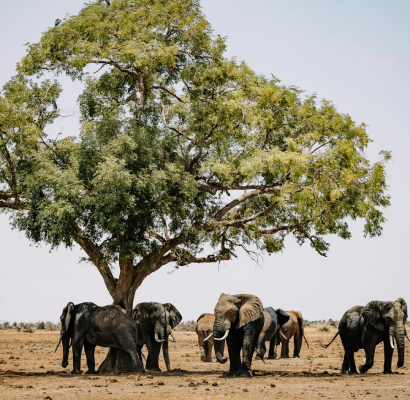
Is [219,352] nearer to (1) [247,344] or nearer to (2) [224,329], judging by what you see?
(2) [224,329]

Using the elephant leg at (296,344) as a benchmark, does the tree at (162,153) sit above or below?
above

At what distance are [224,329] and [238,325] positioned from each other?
0.56m

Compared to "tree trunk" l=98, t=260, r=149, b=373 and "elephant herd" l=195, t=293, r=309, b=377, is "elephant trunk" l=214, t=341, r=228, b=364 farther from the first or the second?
"tree trunk" l=98, t=260, r=149, b=373

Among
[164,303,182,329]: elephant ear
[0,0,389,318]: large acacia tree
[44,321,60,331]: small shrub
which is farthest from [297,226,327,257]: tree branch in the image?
[44,321,60,331]: small shrub

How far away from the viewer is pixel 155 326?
71.5 feet

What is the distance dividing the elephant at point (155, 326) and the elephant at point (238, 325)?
374cm

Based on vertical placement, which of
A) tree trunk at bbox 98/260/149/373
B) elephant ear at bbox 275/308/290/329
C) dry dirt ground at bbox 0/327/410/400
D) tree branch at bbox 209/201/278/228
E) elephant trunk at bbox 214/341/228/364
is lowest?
dry dirt ground at bbox 0/327/410/400

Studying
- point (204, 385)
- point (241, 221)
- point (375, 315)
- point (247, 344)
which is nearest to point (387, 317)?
point (375, 315)

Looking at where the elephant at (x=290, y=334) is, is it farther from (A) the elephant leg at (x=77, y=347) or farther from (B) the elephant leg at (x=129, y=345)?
(A) the elephant leg at (x=77, y=347)

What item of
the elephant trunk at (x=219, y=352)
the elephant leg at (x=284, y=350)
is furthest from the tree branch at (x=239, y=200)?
the elephant leg at (x=284, y=350)

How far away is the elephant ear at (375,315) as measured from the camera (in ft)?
63.7

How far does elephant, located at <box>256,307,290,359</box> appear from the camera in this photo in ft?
86.4

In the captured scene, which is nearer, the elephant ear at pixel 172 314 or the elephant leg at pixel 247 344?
the elephant leg at pixel 247 344

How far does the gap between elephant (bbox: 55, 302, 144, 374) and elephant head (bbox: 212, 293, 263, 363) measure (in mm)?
3542
